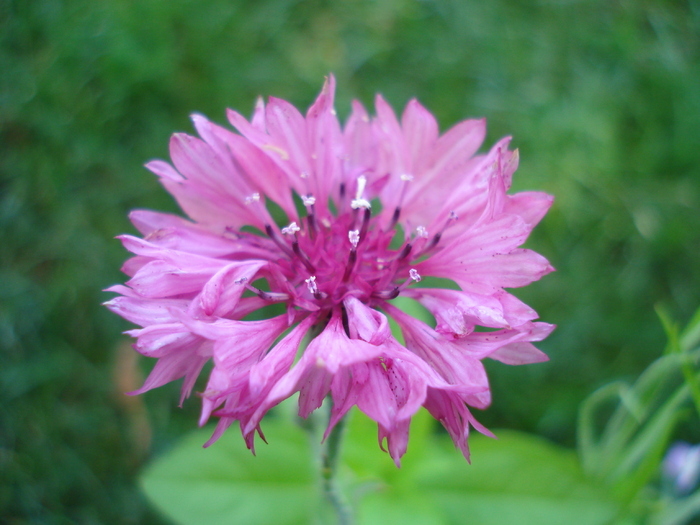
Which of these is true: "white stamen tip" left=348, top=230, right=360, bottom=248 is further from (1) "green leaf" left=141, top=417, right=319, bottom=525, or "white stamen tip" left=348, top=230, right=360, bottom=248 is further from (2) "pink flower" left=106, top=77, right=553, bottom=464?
(1) "green leaf" left=141, top=417, right=319, bottom=525

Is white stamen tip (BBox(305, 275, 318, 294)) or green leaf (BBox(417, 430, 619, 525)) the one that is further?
green leaf (BBox(417, 430, 619, 525))

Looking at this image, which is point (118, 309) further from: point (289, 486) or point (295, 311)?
point (289, 486)

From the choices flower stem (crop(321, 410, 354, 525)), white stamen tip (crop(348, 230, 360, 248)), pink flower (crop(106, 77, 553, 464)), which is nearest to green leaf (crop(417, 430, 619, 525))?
flower stem (crop(321, 410, 354, 525))

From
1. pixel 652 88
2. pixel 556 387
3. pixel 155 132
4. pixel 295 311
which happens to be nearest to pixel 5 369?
pixel 155 132

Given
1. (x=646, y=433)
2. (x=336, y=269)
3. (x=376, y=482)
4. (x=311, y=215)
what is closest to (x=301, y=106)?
(x=311, y=215)

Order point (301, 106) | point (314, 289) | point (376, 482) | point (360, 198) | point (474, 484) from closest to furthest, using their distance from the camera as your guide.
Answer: point (314, 289)
point (360, 198)
point (376, 482)
point (474, 484)
point (301, 106)

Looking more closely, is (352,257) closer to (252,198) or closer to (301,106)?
(252,198)

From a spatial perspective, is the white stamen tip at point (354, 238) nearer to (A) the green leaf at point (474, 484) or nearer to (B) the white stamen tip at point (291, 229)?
(B) the white stamen tip at point (291, 229)
